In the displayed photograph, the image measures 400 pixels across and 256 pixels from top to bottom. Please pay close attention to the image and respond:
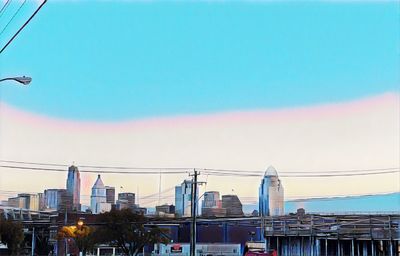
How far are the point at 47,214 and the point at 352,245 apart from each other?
87.9 meters

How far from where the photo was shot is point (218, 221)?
115 m

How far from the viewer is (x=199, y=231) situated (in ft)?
380

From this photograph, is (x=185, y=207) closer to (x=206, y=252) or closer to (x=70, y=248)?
(x=206, y=252)

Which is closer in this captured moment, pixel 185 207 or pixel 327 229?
pixel 327 229

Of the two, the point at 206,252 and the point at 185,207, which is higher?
the point at 185,207

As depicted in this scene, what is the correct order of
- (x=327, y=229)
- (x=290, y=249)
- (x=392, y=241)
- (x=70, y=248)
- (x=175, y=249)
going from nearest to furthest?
1. (x=392, y=241)
2. (x=327, y=229)
3. (x=290, y=249)
4. (x=70, y=248)
5. (x=175, y=249)

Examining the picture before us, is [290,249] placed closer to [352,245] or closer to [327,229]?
[327,229]

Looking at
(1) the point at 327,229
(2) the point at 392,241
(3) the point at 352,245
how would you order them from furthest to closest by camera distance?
(1) the point at 327,229, (3) the point at 352,245, (2) the point at 392,241

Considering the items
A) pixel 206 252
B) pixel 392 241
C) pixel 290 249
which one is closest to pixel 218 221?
pixel 206 252

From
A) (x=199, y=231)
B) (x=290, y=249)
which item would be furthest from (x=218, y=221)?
(x=290, y=249)

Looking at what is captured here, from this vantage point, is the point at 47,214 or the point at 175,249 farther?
the point at 47,214

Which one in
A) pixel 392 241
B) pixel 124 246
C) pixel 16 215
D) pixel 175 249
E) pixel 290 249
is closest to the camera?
pixel 392 241

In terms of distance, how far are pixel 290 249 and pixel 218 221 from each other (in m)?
47.5

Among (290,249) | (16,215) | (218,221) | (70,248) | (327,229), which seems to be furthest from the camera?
(16,215)
